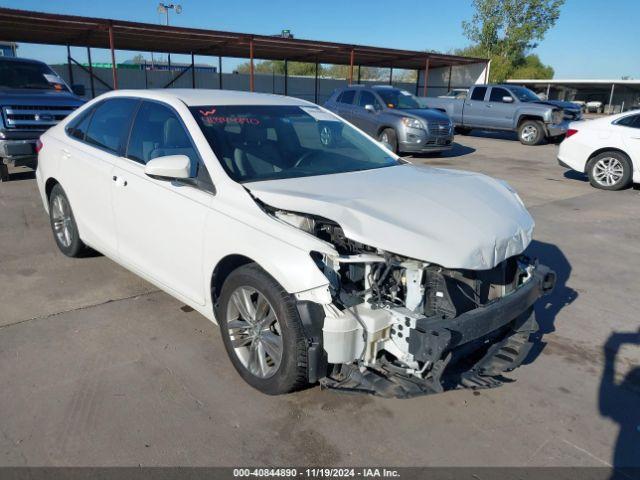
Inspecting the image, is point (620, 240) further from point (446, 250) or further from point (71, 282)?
point (71, 282)

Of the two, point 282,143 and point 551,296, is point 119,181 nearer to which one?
point 282,143

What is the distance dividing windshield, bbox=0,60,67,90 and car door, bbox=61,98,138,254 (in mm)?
6220

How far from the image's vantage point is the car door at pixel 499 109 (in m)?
18.0

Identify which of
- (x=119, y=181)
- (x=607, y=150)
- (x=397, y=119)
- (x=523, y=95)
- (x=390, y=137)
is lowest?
(x=390, y=137)

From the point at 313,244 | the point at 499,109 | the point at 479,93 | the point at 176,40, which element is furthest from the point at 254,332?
the point at 176,40

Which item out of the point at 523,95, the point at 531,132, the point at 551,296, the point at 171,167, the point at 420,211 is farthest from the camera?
the point at 523,95

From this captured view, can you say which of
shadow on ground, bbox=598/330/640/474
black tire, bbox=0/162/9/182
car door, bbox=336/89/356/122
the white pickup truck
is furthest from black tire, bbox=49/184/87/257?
the white pickup truck

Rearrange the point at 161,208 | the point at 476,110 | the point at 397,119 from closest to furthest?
the point at 161,208
the point at 397,119
the point at 476,110

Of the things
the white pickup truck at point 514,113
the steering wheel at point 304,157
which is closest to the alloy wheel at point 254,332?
the steering wheel at point 304,157

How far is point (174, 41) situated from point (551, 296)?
20.6 metres

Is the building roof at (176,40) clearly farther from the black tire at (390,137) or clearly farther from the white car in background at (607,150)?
the white car in background at (607,150)

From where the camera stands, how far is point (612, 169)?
9.84 meters

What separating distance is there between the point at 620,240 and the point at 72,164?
6.49m

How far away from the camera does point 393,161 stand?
4.30 meters
